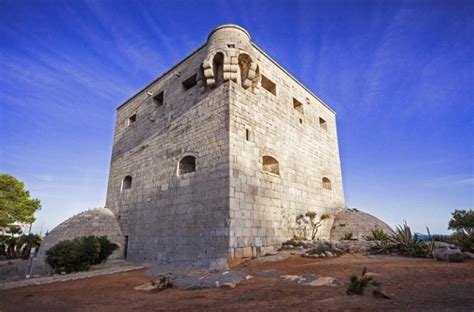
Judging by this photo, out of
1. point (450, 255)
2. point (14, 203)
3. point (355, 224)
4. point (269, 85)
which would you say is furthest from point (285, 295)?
point (14, 203)

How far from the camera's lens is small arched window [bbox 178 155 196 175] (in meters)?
Answer: 9.45

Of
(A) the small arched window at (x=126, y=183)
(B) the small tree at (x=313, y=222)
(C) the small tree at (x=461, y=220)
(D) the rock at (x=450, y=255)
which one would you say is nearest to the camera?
(D) the rock at (x=450, y=255)

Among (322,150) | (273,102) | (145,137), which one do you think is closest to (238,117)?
(273,102)

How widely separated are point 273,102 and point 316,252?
610 cm

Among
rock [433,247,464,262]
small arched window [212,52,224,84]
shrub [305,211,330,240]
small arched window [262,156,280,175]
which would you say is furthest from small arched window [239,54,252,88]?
rock [433,247,464,262]

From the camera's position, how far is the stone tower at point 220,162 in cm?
781

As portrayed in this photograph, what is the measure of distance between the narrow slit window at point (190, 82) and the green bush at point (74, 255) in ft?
23.6

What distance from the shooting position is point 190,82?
35.3 ft

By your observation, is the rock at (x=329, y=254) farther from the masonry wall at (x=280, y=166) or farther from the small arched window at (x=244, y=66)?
the small arched window at (x=244, y=66)

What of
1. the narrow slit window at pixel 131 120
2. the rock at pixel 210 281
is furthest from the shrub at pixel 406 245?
the narrow slit window at pixel 131 120

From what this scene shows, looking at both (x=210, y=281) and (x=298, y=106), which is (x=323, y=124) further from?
(x=210, y=281)

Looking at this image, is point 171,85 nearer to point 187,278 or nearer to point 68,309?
point 187,278

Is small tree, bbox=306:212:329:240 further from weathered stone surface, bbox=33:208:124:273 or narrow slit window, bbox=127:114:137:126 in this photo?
narrow slit window, bbox=127:114:137:126

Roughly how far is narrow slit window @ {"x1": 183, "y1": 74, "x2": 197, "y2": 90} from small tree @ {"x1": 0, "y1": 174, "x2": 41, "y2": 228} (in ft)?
59.2
